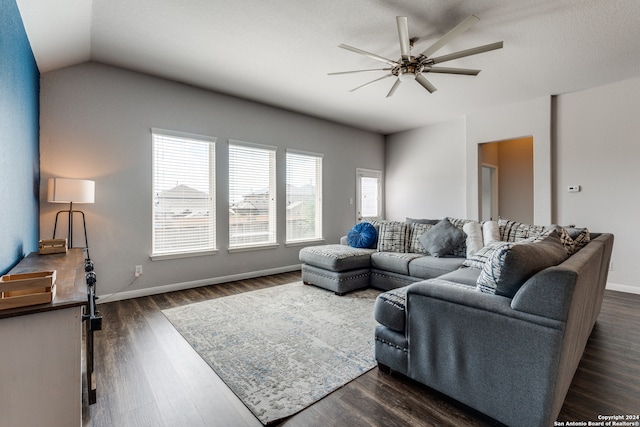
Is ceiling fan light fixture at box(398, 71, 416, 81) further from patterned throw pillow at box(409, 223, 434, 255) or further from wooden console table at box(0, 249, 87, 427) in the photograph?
wooden console table at box(0, 249, 87, 427)

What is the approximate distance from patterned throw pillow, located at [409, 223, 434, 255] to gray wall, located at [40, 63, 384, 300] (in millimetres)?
2284

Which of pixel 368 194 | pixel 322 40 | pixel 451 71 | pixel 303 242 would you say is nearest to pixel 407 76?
pixel 451 71

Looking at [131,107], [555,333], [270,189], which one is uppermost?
[131,107]

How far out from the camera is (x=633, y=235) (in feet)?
12.8

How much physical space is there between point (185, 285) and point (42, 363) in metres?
2.81

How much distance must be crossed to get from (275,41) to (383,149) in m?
4.56

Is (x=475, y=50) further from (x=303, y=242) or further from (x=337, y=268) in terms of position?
(x=303, y=242)

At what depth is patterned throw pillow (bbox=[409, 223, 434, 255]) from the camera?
3969 mm

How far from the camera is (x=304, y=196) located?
212 inches

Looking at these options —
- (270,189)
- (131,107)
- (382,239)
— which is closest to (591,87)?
(382,239)

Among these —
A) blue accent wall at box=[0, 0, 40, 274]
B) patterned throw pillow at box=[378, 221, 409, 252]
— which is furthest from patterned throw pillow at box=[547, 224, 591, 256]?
blue accent wall at box=[0, 0, 40, 274]

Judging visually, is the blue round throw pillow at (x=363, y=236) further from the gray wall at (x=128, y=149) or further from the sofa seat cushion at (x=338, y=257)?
the gray wall at (x=128, y=149)

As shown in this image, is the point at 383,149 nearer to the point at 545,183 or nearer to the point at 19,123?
the point at 545,183

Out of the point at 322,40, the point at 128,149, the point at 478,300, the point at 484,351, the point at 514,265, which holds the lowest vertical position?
the point at 484,351
